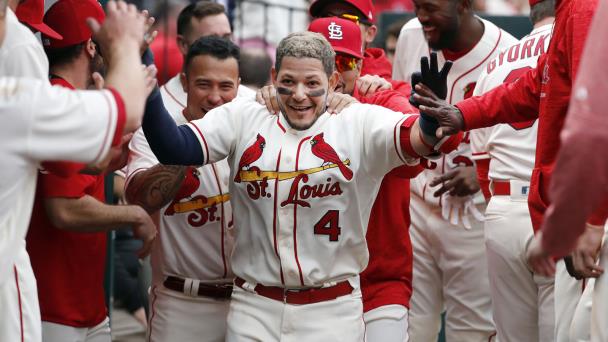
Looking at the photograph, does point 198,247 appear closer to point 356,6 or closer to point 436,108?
point 436,108

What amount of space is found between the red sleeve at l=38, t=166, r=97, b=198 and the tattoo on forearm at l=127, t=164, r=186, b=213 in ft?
1.37

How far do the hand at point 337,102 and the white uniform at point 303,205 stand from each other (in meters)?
0.04

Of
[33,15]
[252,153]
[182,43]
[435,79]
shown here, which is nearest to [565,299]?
[435,79]

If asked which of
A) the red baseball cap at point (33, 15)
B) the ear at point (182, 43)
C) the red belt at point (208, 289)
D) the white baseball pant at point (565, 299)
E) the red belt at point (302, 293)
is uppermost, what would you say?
the red baseball cap at point (33, 15)

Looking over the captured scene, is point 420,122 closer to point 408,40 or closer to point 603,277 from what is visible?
point 603,277

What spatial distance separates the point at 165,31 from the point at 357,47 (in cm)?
357

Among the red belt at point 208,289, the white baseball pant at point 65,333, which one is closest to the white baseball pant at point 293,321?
the red belt at point 208,289

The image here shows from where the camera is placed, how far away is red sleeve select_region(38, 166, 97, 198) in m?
4.60

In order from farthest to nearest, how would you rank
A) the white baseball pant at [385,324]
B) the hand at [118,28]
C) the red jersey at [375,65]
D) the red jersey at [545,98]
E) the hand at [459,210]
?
the hand at [459,210], the red jersey at [375,65], the white baseball pant at [385,324], the red jersey at [545,98], the hand at [118,28]

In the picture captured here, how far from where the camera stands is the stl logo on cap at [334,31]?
5.50m

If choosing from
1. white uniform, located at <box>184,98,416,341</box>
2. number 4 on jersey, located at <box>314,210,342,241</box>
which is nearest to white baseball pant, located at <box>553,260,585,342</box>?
white uniform, located at <box>184,98,416,341</box>

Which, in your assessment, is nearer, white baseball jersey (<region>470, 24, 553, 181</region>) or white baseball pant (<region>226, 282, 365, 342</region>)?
white baseball pant (<region>226, 282, 365, 342</region>)

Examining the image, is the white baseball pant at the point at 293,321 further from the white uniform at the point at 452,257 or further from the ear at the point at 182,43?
the ear at the point at 182,43

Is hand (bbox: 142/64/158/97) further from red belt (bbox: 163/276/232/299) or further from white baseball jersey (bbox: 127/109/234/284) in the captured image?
red belt (bbox: 163/276/232/299)
